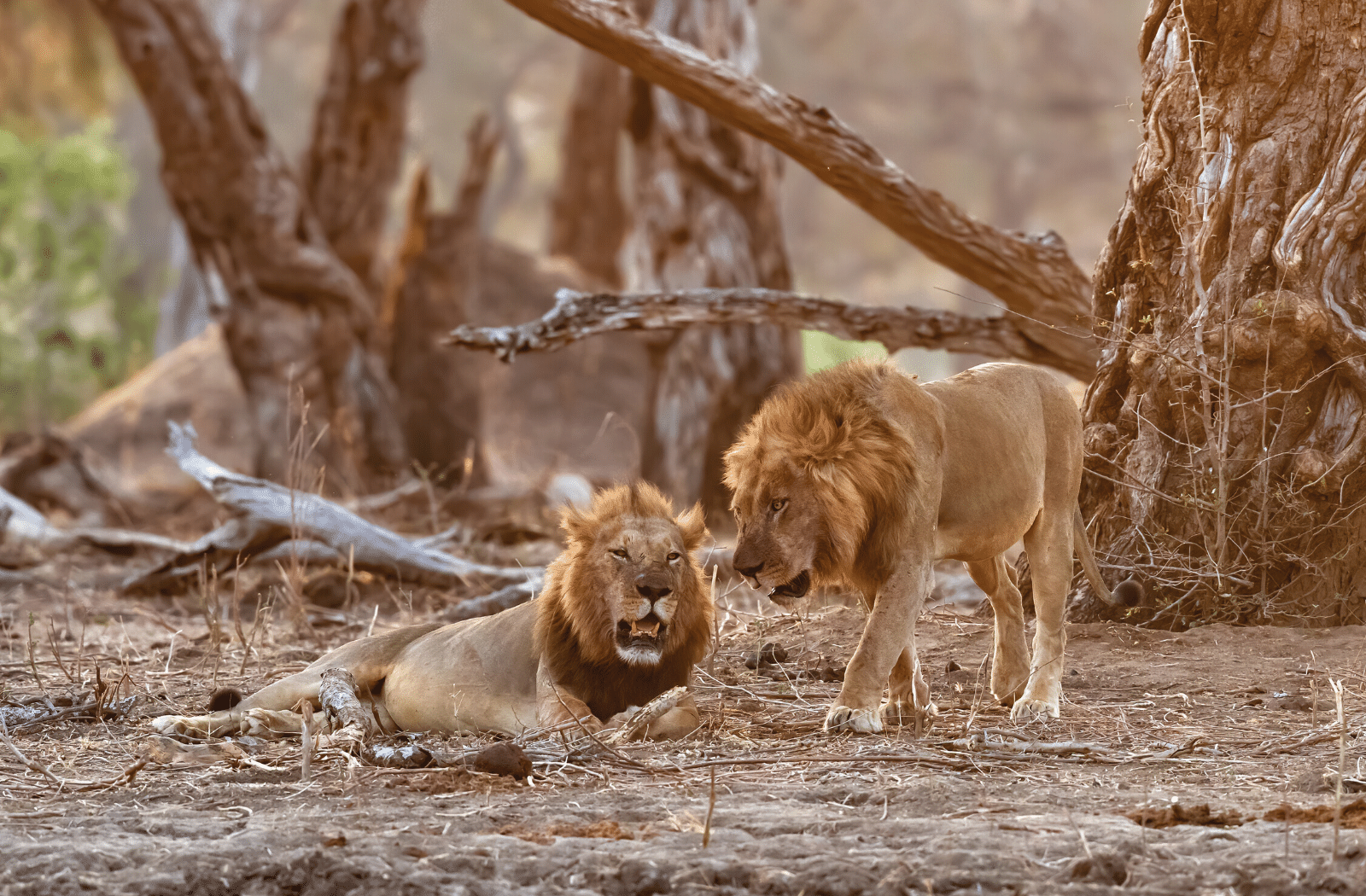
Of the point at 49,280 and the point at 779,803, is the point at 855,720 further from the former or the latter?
the point at 49,280

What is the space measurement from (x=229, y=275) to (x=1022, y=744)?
31.1 feet

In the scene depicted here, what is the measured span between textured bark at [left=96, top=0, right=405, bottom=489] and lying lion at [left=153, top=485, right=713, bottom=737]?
680cm

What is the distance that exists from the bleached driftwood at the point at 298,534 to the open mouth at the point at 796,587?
124 inches

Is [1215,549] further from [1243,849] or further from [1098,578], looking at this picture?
[1243,849]

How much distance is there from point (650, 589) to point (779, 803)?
1.02 meters

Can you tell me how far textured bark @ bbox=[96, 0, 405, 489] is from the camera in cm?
1140

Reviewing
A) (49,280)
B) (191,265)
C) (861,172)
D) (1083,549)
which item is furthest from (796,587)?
(191,265)

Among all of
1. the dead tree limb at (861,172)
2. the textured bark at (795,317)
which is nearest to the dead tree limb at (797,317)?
the textured bark at (795,317)

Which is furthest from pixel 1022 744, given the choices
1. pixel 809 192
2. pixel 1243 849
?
pixel 809 192

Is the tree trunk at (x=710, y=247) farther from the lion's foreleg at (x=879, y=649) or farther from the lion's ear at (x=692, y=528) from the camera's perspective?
the lion's foreleg at (x=879, y=649)

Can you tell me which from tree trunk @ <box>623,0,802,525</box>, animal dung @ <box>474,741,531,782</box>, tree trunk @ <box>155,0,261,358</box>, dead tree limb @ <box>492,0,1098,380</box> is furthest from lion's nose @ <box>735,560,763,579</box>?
tree trunk @ <box>155,0,261,358</box>

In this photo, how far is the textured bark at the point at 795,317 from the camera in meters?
6.99

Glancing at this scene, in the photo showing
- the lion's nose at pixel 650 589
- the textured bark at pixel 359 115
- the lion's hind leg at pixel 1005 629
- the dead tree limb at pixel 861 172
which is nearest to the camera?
the lion's nose at pixel 650 589

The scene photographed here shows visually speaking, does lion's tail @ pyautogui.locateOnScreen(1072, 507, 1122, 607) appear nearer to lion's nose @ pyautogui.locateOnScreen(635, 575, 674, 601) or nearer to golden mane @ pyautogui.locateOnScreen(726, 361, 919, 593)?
golden mane @ pyautogui.locateOnScreen(726, 361, 919, 593)
